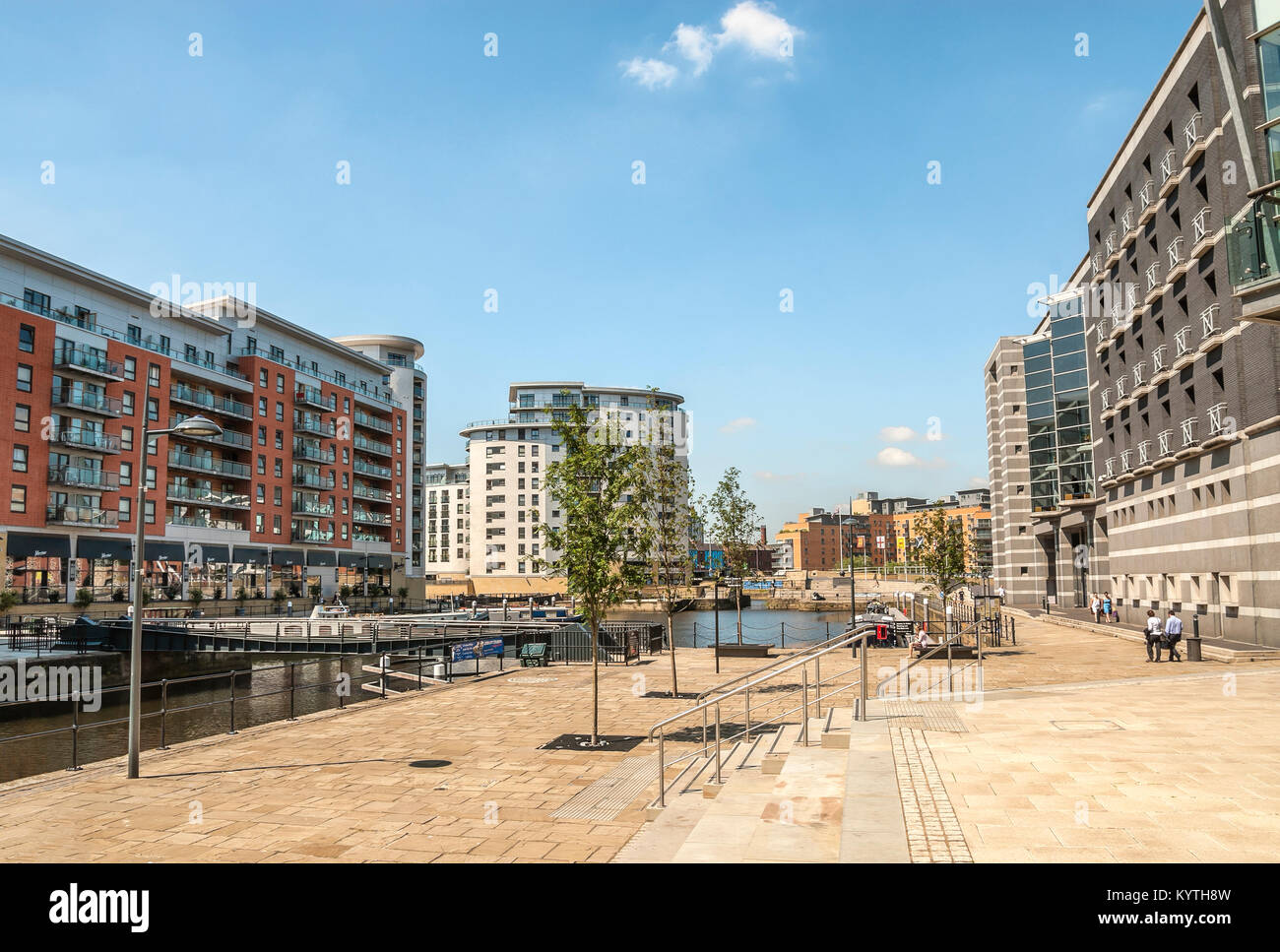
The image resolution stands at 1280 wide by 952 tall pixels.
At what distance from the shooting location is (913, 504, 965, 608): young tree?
34.1 meters

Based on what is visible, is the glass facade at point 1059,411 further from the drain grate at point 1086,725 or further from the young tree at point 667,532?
the drain grate at point 1086,725

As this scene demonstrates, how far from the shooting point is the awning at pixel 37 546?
46.8m

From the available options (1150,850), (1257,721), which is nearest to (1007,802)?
(1150,850)

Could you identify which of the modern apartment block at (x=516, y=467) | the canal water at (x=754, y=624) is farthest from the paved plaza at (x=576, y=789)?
the modern apartment block at (x=516, y=467)

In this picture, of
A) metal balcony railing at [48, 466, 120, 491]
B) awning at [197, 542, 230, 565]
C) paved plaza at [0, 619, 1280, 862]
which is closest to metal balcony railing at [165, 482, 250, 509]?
awning at [197, 542, 230, 565]

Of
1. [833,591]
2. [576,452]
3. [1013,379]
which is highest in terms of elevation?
[1013,379]

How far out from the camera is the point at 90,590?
50.8 metres

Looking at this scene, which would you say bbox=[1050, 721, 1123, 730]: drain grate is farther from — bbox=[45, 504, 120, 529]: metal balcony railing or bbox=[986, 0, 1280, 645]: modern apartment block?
bbox=[45, 504, 120, 529]: metal balcony railing

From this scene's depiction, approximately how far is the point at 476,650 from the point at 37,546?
35844mm

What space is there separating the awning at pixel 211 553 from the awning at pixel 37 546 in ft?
31.3

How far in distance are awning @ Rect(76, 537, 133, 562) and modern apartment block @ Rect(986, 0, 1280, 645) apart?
5758cm

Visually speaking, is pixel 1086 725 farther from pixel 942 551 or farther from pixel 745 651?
pixel 942 551
